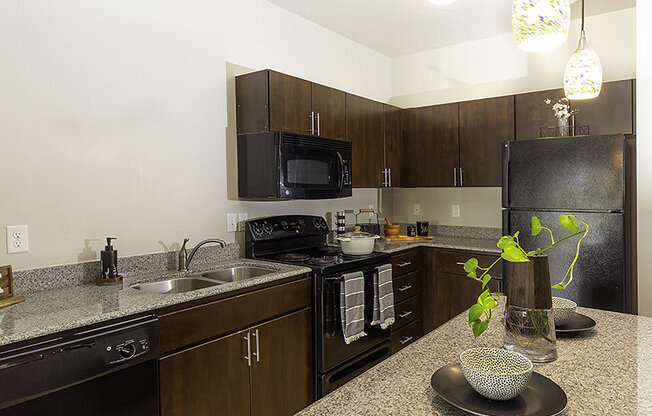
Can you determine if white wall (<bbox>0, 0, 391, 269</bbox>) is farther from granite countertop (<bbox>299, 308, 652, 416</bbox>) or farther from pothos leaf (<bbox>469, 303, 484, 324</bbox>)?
pothos leaf (<bbox>469, 303, 484, 324</bbox>)

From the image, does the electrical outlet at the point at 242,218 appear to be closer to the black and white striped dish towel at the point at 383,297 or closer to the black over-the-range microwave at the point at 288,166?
the black over-the-range microwave at the point at 288,166

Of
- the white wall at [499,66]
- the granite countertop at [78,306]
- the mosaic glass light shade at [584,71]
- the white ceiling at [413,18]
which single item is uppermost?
the white ceiling at [413,18]

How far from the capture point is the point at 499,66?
12.4 ft

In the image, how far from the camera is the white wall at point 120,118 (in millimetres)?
1931

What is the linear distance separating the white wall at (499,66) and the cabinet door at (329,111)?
51.9 inches

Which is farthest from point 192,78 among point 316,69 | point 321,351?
point 321,351

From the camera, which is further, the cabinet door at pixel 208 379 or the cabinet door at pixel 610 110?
the cabinet door at pixel 610 110

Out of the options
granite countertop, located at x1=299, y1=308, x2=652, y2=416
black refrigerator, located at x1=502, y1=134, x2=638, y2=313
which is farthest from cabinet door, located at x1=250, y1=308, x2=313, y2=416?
black refrigerator, located at x1=502, y1=134, x2=638, y2=313

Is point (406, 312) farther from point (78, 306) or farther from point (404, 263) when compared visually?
point (78, 306)

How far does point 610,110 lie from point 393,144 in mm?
1595

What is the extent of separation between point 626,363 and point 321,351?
1.65 metres

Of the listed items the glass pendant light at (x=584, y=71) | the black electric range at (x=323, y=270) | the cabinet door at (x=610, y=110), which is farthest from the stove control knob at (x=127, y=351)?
the cabinet door at (x=610, y=110)

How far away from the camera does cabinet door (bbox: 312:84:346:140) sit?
9.88 ft

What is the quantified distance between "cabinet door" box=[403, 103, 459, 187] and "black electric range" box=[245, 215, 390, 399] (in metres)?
1.03
